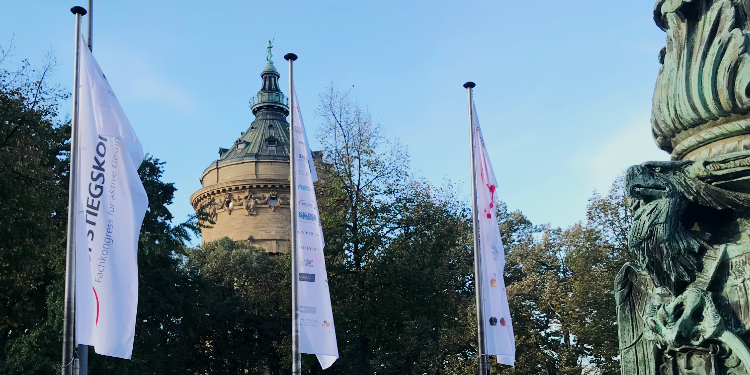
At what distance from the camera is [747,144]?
661 centimetres

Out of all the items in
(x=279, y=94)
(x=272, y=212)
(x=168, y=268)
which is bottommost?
(x=168, y=268)

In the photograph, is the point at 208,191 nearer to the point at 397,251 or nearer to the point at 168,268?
the point at 168,268

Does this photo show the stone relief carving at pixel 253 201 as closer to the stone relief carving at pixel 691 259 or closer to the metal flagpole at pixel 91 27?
the metal flagpole at pixel 91 27

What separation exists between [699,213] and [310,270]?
9513mm

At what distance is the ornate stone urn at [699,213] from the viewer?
6.47 m

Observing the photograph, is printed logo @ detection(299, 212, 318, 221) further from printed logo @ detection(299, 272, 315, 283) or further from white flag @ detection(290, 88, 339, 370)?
printed logo @ detection(299, 272, 315, 283)

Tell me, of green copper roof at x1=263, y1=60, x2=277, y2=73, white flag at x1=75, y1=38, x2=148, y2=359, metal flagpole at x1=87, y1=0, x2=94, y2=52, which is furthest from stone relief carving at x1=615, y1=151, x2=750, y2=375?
green copper roof at x1=263, y1=60, x2=277, y2=73

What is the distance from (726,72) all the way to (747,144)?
600 millimetres

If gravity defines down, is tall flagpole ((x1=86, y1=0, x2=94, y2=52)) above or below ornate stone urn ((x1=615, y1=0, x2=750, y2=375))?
above

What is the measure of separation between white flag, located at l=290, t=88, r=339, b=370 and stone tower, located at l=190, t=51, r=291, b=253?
44.8 meters

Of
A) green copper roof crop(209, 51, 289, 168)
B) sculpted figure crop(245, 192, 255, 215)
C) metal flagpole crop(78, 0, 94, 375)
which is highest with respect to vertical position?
green copper roof crop(209, 51, 289, 168)

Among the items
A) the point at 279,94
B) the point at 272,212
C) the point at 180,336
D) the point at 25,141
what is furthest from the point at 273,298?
the point at 279,94

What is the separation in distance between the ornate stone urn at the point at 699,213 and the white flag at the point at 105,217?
22.9 feet

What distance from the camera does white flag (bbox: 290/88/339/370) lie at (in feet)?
49.4
